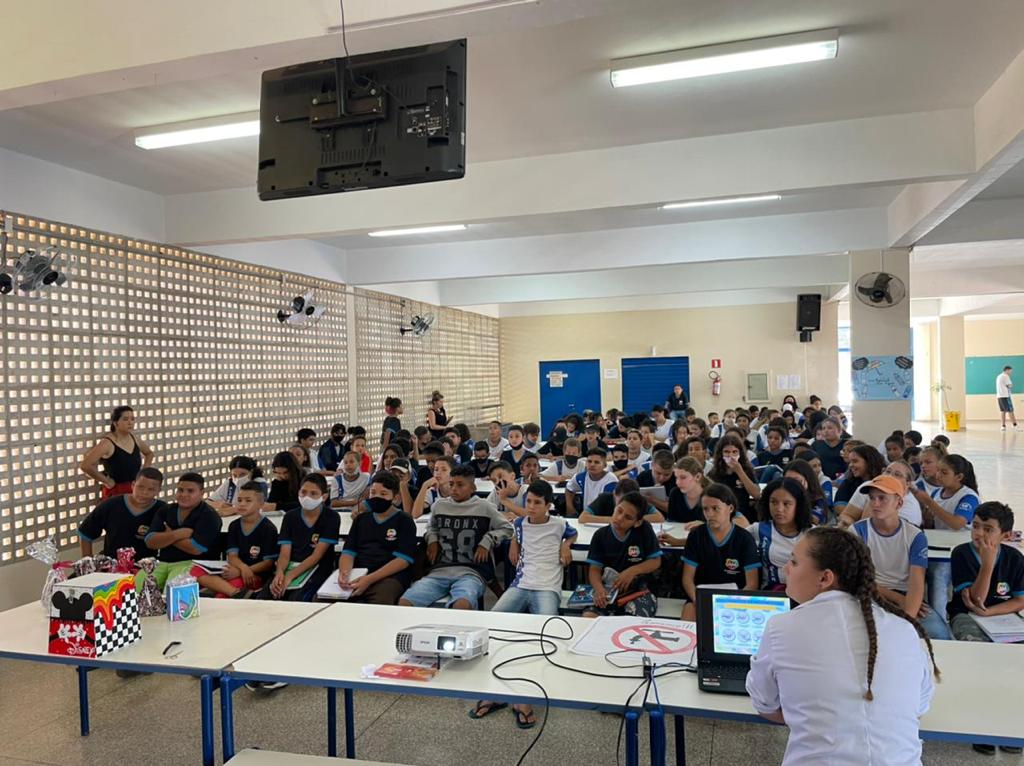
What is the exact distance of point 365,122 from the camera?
9.96 ft

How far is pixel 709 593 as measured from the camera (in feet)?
8.57

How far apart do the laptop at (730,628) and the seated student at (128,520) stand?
409 cm

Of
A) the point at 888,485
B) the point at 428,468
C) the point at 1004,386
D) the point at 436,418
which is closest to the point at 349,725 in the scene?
the point at 888,485

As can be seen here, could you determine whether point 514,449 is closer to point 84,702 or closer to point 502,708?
point 502,708

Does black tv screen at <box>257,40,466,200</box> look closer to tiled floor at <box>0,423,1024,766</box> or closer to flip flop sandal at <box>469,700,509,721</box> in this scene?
tiled floor at <box>0,423,1024,766</box>

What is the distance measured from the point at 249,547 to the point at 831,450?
591 centimetres

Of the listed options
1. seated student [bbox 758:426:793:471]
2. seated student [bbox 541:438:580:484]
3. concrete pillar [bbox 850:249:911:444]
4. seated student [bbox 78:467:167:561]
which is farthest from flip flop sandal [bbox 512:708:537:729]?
concrete pillar [bbox 850:249:911:444]

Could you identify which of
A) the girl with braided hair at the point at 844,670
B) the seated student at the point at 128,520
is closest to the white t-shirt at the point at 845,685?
the girl with braided hair at the point at 844,670

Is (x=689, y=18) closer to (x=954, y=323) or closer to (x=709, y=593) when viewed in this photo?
(x=709, y=593)

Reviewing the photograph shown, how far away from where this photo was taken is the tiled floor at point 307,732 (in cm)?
346

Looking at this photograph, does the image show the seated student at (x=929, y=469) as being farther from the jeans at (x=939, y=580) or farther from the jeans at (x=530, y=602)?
the jeans at (x=530, y=602)

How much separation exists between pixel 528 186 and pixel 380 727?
466 cm

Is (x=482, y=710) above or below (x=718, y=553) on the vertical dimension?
below

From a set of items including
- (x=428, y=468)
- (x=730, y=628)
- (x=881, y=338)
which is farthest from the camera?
(x=881, y=338)
